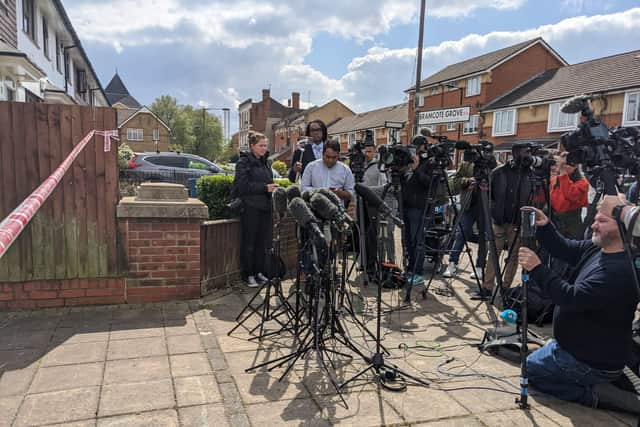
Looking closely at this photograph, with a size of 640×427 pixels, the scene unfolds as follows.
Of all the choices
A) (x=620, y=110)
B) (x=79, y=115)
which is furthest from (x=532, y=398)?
(x=620, y=110)

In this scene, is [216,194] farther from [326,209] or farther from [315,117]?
[315,117]

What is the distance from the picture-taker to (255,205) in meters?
4.95

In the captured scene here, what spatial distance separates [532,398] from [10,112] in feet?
15.9

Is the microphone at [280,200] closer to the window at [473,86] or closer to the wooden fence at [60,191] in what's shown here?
the wooden fence at [60,191]

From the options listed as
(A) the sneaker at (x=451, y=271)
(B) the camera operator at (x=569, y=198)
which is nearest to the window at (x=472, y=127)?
(A) the sneaker at (x=451, y=271)

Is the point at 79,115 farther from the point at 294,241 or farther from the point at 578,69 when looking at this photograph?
the point at 578,69

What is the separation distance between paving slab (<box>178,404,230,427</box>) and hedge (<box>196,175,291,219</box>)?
310cm

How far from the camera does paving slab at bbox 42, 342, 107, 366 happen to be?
10.2 feet

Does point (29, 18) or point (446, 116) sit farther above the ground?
point (29, 18)

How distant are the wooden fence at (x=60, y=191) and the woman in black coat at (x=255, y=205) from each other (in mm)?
1340

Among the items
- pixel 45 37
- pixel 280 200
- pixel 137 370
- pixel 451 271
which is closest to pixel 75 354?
pixel 137 370

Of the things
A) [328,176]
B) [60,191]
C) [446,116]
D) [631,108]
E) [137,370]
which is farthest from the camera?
[631,108]

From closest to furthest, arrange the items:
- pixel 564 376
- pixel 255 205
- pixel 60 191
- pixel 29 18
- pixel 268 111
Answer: pixel 564 376 < pixel 60 191 < pixel 255 205 < pixel 29 18 < pixel 268 111

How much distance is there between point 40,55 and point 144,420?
14.6 meters
